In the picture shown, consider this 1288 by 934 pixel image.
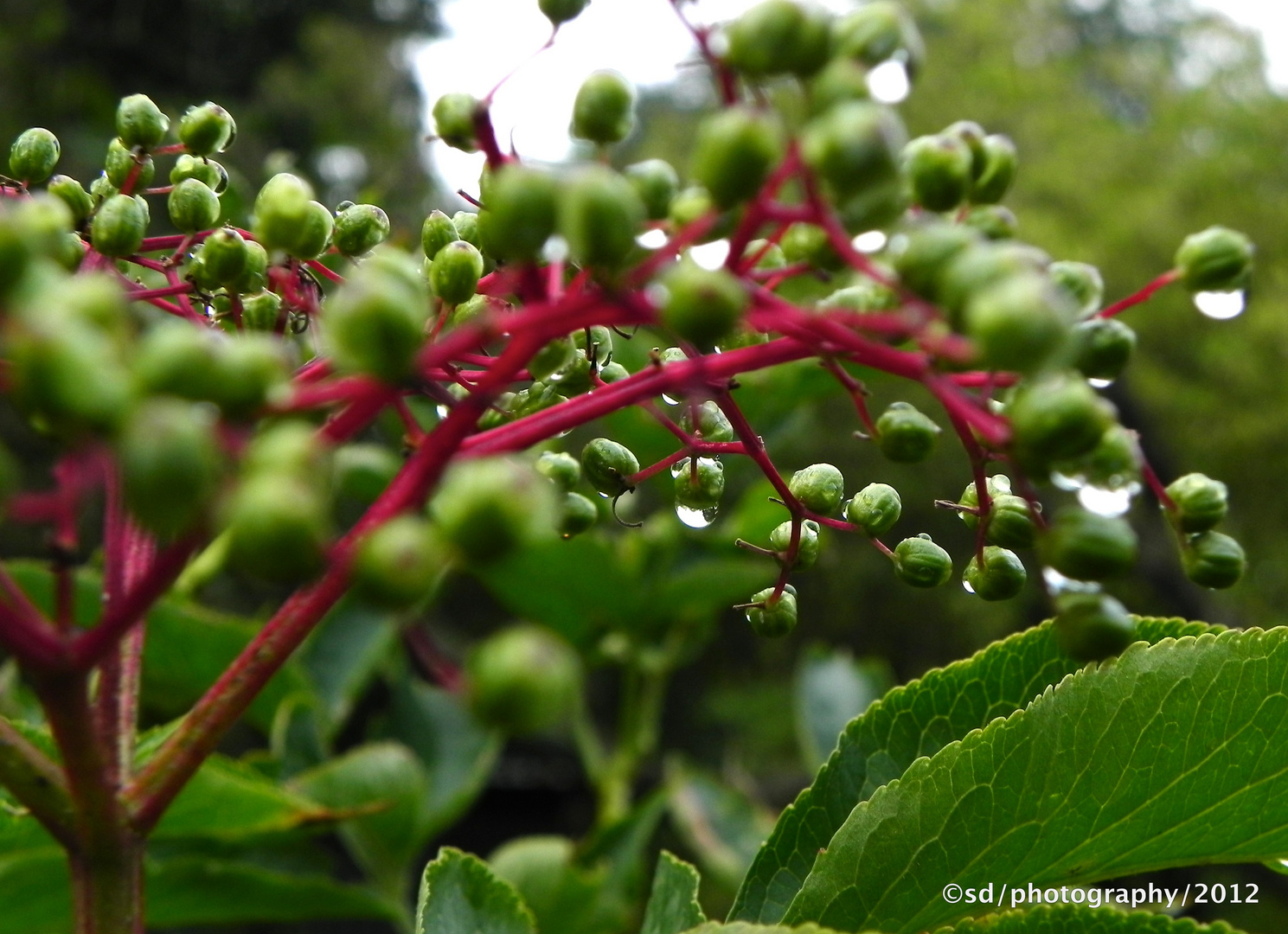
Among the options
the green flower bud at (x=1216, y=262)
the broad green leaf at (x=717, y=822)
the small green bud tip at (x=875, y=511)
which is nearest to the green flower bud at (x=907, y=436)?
the small green bud tip at (x=875, y=511)

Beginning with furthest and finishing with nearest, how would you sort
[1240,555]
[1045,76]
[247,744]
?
1. [1045,76]
2. [247,744]
3. [1240,555]

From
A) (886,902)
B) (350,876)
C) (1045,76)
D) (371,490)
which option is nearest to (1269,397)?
(1045,76)

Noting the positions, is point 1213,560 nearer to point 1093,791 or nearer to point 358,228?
point 1093,791

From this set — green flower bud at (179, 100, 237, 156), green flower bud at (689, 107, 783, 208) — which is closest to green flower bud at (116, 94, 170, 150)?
green flower bud at (179, 100, 237, 156)

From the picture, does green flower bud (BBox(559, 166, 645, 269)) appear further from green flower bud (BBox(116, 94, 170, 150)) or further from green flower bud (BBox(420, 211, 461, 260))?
green flower bud (BBox(116, 94, 170, 150))

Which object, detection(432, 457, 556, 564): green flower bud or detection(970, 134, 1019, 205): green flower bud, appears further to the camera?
detection(970, 134, 1019, 205): green flower bud

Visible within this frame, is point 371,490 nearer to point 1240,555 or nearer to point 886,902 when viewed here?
point 886,902
